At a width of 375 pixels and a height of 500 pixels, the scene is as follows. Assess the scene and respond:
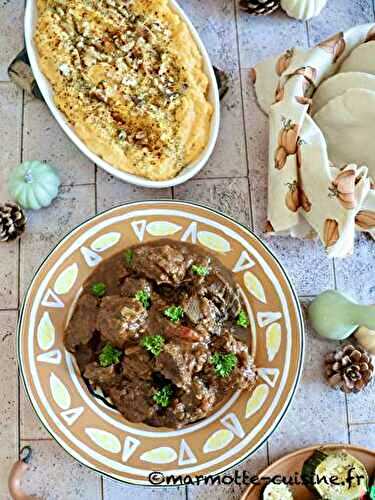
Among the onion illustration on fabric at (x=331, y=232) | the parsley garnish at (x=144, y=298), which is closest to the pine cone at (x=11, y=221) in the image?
the parsley garnish at (x=144, y=298)

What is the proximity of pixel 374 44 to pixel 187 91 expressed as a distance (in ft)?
1.58

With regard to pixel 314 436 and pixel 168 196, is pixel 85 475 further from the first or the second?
pixel 168 196

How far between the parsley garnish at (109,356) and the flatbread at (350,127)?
28.2 inches

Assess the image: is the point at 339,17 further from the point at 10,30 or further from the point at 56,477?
the point at 56,477

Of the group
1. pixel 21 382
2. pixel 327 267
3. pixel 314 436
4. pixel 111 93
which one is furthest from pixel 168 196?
pixel 314 436

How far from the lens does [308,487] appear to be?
1649 millimetres

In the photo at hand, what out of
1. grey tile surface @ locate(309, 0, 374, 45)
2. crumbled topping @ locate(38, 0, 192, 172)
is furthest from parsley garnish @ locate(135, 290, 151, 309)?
grey tile surface @ locate(309, 0, 374, 45)

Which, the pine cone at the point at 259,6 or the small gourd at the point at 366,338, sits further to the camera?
the pine cone at the point at 259,6

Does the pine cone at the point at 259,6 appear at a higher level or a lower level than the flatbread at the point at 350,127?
higher

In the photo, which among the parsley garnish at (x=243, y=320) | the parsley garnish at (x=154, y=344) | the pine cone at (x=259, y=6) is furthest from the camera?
the pine cone at (x=259, y=6)

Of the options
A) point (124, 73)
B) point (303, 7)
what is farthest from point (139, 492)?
point (303, 7)

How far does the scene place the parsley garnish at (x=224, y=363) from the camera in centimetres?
155

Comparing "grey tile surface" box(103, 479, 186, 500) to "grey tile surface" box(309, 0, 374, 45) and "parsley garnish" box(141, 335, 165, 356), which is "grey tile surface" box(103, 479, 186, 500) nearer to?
"parsley garnish" box(141, 335, 165, 356)

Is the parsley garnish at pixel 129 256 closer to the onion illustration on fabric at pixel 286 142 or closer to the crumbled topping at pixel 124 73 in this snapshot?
the crumbled topping at pixel 124 73
